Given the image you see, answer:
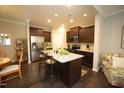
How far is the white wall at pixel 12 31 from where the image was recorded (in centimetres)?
430

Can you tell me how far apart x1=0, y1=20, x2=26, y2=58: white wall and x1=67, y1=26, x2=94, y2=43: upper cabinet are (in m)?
→ 3.18

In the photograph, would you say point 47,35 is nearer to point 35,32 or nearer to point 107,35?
point 35,32

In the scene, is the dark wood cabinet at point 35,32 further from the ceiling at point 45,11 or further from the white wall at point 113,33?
the white wall at point 113,33

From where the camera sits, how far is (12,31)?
15.1ft

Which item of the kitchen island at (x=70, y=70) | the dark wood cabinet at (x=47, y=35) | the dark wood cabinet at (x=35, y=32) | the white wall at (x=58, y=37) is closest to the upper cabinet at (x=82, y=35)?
the white wall at (x=58, y=37)

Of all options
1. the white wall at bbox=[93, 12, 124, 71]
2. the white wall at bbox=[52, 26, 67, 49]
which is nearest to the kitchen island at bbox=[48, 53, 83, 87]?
the white wall at bbox=[93, 12, 124, 71]

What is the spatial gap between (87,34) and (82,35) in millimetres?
375

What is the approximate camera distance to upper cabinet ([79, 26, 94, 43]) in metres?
4.12

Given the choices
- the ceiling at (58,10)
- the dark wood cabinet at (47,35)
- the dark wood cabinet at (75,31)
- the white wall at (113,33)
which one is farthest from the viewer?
the dark wood cabinet at (47,35)

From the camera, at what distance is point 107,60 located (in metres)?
3.06

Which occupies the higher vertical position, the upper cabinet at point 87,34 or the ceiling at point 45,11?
Answer: the ceiling at point 45,11

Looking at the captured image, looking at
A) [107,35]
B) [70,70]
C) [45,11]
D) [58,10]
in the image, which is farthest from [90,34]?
[70,70]
